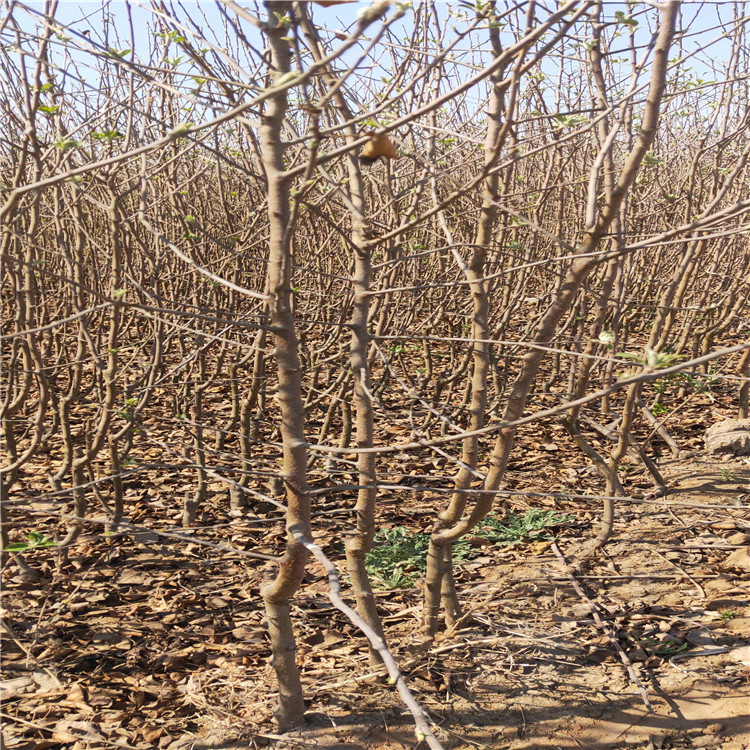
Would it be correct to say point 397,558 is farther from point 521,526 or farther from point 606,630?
point 606,630

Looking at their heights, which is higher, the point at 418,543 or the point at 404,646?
the point at 418,543

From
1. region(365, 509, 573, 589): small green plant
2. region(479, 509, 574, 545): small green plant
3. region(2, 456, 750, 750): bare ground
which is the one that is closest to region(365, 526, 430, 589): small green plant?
region(365, 509, 573, 589): small green plant

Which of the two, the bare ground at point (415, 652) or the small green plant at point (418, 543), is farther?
the small green plant at point (418, 543)

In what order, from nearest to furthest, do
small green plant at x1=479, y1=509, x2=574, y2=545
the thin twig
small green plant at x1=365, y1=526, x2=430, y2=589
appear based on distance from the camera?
the thin twig → small green plant at x1=365, y1=526, x2=430, y2=589 → small green plant at x1=479, y1=509, x2=574, y2=545

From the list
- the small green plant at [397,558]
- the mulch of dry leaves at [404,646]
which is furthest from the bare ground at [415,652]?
the small green plant at [397,558]

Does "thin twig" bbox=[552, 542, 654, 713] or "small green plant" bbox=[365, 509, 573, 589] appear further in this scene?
"small green plant" bbox=[365, 509, 573, 589]

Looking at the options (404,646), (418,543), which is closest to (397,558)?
(418,543)

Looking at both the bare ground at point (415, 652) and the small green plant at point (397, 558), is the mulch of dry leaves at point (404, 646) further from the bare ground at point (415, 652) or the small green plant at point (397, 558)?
the small green plant at point (397, 558)

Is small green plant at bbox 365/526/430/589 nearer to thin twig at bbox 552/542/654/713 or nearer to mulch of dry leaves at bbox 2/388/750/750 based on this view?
mulch of dry leaves at bbox 2/388/750/750

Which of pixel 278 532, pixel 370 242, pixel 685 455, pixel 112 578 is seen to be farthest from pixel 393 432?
pixel 370 242

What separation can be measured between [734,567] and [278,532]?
2.11m

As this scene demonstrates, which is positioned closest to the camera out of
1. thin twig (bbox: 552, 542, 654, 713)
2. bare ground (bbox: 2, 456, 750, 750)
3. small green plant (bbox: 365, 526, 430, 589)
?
bare ground (bbox: 2, 456, 750, 750)

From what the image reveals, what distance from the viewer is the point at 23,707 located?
2.32 meters

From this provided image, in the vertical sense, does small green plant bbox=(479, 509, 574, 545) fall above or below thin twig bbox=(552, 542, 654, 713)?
above
